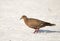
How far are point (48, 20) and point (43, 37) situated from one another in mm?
156

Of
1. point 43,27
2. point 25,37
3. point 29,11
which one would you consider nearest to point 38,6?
point 29,11

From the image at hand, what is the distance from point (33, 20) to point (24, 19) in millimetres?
79

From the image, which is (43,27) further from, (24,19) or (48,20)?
(24,19)

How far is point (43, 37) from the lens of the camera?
1257 millimetres

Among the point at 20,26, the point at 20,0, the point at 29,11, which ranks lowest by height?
the point at 20,26

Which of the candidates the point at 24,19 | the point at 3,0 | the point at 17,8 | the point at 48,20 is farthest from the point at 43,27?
the point at 3,0

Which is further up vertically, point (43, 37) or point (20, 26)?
point (20, 26)

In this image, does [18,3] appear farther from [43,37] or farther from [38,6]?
[43,37]

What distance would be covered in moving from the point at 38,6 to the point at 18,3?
18cm

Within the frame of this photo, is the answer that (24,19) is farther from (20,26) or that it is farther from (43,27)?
(43,27)

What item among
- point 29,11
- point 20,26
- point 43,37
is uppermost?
point 29,11

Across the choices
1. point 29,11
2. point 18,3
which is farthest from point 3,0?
point 29,11

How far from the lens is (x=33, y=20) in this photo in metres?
1.28

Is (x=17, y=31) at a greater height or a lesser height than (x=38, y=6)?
lesser
